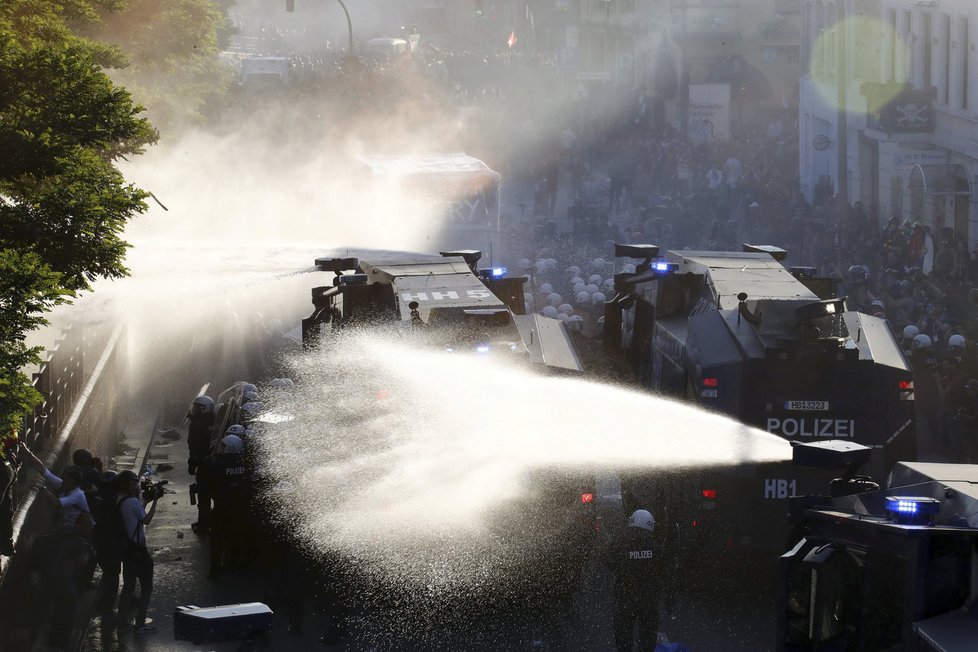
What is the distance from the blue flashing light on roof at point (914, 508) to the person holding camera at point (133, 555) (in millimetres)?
7586

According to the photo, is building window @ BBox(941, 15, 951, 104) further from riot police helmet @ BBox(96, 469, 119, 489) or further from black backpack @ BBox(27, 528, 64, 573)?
black backpack @ BBox(27, 528, 64, 573)

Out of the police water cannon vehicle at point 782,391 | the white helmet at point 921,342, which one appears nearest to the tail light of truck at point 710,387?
the police water cannon vehicle at point 782,391

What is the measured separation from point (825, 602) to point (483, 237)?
76.8ft

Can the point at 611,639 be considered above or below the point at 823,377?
below

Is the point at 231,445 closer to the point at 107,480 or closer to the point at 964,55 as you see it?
the point at 107,480

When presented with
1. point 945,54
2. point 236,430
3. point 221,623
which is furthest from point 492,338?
point 945,54

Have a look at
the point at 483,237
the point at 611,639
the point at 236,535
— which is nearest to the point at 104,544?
the point at 236,535

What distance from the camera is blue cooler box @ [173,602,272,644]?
22.3 feet

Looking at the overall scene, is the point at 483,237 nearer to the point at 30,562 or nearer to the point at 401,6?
the point at 30,562

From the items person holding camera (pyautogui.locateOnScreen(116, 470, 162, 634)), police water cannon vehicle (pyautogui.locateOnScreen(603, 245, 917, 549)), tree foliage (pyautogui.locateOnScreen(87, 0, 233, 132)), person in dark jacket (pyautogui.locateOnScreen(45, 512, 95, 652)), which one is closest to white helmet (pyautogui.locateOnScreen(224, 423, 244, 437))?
person holding camera (pyautogui.locateOnScreen(116, 470, 162, 634))

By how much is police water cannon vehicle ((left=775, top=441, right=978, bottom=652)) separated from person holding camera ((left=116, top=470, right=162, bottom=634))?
6417 mm

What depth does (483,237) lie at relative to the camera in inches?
1264

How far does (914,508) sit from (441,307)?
29.3 ft

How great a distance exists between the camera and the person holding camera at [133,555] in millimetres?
14031
